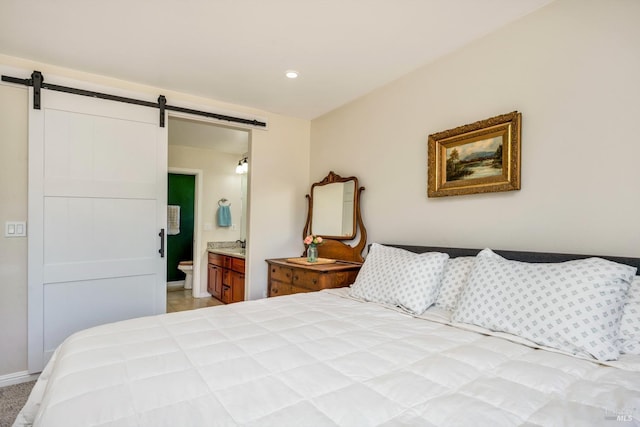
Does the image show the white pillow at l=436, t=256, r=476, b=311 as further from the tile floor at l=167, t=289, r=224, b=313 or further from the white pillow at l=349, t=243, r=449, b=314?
the tile floor at l=167, t=289, r=224, b=313

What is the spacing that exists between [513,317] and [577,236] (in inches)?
25.5

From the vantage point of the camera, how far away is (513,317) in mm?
1468

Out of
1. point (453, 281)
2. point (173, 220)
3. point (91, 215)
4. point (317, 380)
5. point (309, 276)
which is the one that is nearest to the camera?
point (317, 380)

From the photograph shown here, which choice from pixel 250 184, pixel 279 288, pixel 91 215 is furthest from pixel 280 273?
pixel 91 215

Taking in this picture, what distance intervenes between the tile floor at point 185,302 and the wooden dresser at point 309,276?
6.09ft

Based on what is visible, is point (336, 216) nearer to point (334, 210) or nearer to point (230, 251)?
point (334, 210)

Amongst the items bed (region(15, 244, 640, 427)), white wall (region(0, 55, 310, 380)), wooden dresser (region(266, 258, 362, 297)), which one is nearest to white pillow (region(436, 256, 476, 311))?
bed (region(15, 244, 640, 427))

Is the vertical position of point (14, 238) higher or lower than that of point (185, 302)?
higher

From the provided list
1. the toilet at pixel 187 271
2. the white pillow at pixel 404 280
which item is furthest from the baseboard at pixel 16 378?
the toilet at pixel 187 271

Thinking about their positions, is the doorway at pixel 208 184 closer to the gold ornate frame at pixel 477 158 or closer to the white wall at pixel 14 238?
the white wall at pixel 14 238

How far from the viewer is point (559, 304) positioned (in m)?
1.36

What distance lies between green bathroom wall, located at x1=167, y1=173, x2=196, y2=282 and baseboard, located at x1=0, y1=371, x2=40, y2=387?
3.42 metres

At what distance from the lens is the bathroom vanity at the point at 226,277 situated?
4170 millimetres

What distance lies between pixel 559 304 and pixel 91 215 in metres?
3.22
